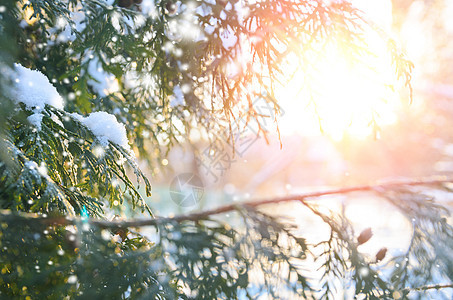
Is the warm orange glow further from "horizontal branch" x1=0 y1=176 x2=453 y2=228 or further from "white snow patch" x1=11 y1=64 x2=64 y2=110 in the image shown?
"white snow patch" x1=11 y1=64 x2=64 y2=110

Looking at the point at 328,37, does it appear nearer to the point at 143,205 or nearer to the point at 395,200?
the point at 395,200

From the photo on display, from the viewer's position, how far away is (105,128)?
220 centimetres

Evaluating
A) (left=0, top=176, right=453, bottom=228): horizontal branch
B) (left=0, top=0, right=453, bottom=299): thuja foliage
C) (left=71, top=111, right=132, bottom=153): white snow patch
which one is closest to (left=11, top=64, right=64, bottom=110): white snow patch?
(left=0, top=0, right=453, bottom=299): thuja foliage

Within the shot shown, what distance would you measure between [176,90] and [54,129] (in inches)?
61.5

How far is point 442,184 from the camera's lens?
192 cm

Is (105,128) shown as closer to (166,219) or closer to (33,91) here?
(33,91)

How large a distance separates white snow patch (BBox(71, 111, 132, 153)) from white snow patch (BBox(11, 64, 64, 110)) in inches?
7.1

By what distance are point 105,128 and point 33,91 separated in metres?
A: 0.42

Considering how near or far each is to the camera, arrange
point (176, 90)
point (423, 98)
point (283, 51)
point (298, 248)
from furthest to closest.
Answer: point (423, 98) → point (176, 90) → point (283, 51) → point (298, 248)

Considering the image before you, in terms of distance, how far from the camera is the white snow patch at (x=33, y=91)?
6.26 feet

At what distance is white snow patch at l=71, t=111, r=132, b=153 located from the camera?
2176mm

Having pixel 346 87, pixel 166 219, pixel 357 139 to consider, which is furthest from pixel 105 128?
pixel 357 139

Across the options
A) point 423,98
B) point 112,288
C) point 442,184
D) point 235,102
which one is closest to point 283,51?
point 235,102

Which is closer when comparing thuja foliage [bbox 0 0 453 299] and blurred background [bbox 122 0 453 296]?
thuja foliage [bbox 0 0 453 299]
